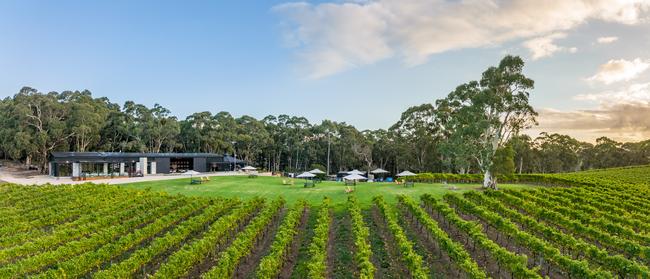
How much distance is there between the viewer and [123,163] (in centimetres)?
5169

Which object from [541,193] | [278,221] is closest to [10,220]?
[278,221]

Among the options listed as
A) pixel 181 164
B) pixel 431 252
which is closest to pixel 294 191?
pixel 431 252

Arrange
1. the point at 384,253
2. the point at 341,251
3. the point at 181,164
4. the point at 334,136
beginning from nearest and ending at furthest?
the point at 384,253, the point at 341,251, the point at 181,164, the point at 334,136

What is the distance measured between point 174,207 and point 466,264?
65.9 feet

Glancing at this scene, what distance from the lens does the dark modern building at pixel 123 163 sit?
156ft

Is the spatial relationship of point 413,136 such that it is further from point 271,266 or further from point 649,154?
point 649,154

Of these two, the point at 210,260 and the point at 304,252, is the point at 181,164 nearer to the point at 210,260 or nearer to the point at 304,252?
the point at 210,260

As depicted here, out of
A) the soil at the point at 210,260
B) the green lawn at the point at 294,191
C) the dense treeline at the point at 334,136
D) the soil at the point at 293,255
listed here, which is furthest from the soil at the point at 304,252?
the dense treeline at the point at 334,136

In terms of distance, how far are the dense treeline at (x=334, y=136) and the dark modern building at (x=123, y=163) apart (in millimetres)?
8755

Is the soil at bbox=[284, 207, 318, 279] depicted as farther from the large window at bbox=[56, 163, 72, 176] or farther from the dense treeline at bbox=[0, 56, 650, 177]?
the large window at bbox=[56, 163, 72, 176]

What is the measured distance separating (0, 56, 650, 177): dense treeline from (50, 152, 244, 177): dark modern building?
875cm

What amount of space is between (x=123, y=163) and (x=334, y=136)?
40.3m

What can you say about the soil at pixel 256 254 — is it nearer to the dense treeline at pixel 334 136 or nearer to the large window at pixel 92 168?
the dense treeline at pixel 334 136

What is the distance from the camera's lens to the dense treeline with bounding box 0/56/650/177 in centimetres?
3484
